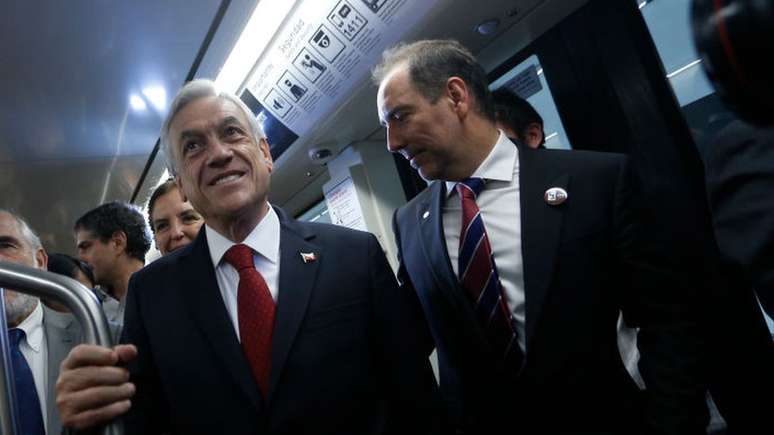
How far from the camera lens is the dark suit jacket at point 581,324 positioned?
1149mm

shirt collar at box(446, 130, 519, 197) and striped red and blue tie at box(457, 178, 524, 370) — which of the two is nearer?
striped red and blue tie at box(457, 178, 524, 370)

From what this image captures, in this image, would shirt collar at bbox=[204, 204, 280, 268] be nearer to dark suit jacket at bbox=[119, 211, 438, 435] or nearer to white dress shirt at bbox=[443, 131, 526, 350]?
dark suit jacket at bbox=[119, 211, 438, 435]

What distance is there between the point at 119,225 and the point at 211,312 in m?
1.84

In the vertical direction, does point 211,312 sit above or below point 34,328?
below

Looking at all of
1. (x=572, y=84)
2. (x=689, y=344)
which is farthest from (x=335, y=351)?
(x=572, y=84)

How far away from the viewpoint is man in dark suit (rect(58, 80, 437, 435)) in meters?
1.00

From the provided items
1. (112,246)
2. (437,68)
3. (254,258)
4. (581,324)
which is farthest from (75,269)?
(581,324)

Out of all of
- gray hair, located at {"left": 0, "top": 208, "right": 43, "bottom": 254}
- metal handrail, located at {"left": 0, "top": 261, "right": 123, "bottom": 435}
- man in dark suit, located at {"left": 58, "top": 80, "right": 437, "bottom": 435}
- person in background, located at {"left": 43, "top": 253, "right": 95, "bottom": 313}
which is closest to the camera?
metal handrail, located at {"left": 0, "top": 261, "right": 123, "bottom": 435}

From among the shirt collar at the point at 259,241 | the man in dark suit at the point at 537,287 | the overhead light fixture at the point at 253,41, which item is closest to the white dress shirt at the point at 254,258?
the shirt collar at the point at 259,241

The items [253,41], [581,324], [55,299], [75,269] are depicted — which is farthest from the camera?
[75,269]

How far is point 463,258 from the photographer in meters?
1.34

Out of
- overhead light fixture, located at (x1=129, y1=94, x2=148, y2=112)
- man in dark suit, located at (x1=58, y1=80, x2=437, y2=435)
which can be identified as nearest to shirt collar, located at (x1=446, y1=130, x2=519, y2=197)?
man in dark suit, located at (x1=58, y1=80, x2=437, y2=435)

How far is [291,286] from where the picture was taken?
1.12 metres

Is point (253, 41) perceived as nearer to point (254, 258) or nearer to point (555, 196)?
point (254, 258)
